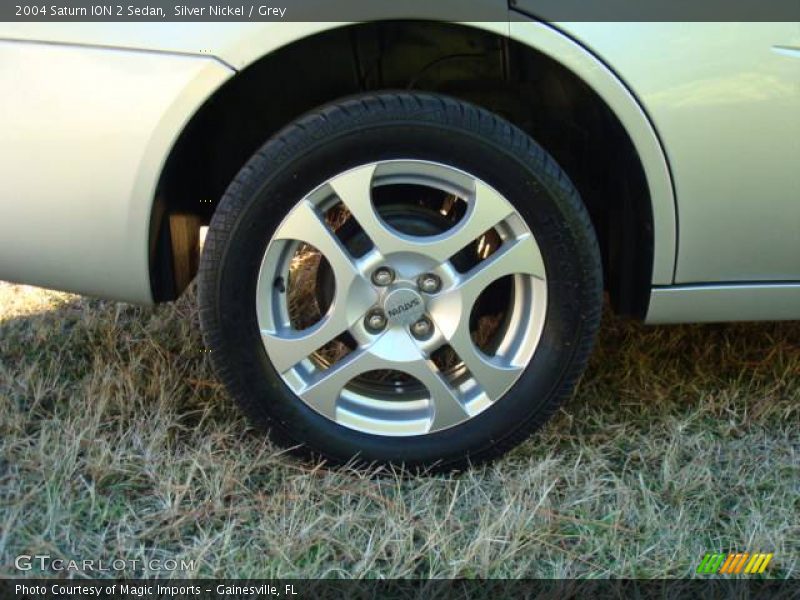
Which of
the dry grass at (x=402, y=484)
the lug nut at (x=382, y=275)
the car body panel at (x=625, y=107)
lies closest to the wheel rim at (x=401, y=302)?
the lug nut at (x=382, y=275)

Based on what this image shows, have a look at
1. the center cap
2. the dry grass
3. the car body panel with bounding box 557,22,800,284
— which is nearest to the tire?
the center cap

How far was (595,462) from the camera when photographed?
2242 mm

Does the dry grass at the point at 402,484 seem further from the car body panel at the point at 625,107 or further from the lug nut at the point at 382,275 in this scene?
the car body panel at the point at 625,107

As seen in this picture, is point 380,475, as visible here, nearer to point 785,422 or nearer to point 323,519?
point 323,519

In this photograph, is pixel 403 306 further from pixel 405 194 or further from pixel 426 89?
pixel 426 89

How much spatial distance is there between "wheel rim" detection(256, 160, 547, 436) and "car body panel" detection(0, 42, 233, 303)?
0.32 m

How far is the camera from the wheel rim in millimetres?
2039

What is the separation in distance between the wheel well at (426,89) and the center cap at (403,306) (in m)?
0.53

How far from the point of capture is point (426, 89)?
233 cm

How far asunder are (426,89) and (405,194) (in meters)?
0.28

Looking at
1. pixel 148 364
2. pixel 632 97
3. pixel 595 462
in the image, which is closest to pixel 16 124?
pixel 148 364

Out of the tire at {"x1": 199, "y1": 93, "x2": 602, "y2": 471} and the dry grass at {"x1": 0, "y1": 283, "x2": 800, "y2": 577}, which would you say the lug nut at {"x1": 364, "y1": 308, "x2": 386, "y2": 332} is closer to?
the tire at {"x1": 199, "y1": 93, "x2": 602, "y2": 471}

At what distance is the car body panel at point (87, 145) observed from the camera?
1864 millimetres

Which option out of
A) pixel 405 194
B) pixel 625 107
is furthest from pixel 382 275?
pixel 625 107
